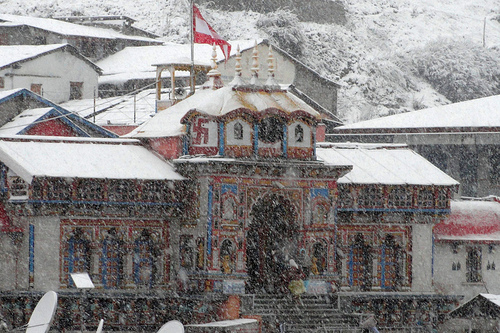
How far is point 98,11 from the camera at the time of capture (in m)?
101

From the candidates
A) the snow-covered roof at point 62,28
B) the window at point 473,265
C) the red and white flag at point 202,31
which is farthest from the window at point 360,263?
the snow-covered roof at point 62,28

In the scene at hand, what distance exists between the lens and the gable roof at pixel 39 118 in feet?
152

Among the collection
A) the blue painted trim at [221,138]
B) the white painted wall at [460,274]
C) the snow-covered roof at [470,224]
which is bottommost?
the white painted wall at [460,274]

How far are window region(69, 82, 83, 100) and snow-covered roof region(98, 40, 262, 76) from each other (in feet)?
10.8

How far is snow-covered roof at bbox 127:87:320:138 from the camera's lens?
136ft

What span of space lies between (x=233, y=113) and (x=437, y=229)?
10618 mm

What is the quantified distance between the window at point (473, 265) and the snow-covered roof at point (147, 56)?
22233 mm

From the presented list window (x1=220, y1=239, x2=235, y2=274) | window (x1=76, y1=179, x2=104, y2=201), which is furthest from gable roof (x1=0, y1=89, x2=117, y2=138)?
window (x1=220, y1=239, x2=235, y2=274)

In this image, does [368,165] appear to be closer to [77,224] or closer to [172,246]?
[172,246]

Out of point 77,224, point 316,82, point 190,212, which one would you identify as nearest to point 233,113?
point 190,212

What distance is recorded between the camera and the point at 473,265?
156ft

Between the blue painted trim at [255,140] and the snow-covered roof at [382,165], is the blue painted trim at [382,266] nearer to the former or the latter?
the snow-covered roof at [382,165]

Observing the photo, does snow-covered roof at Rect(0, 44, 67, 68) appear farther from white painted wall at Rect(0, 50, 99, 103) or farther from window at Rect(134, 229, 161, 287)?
window at Rect(134, 229, 161, 287)

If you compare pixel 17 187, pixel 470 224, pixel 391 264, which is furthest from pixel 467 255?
pixel 17 187
